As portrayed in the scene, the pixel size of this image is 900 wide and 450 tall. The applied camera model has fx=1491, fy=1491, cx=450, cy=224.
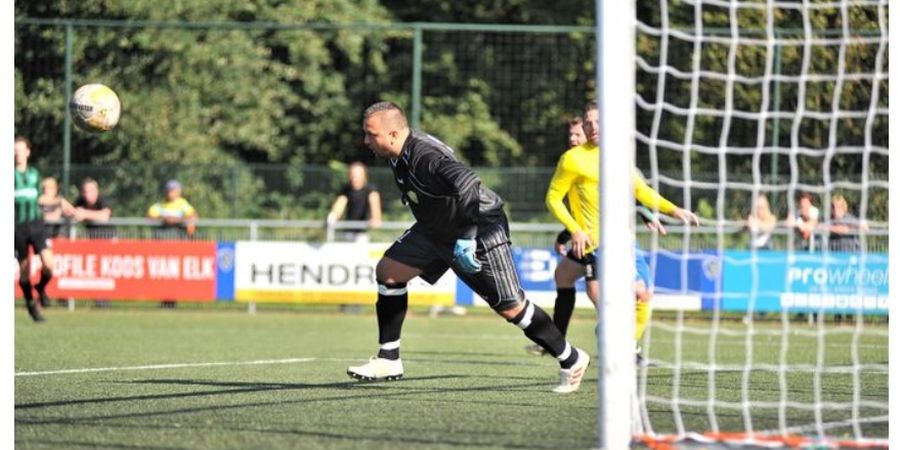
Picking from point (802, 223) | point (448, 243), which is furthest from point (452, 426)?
point (802, 223)

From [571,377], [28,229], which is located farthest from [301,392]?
[28,229]

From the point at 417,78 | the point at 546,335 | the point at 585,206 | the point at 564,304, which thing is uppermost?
the point at 417,78

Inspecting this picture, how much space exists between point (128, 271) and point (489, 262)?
41.2 ft

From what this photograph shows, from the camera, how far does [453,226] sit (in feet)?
29.6

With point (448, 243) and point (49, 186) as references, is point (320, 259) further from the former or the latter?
point (448, 243)

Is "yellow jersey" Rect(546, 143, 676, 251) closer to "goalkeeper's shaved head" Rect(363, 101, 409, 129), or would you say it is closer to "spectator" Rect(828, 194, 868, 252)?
"goalkeeper's shaved head" Rect(363, 101, 409, 129)

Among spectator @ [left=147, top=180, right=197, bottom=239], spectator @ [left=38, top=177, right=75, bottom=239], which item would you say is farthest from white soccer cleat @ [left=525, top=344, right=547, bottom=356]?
spectator @ [left=38, top=177, right=75, bottom=239]

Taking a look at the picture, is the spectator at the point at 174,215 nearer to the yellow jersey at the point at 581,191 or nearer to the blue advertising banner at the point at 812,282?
the blue advertising banner at the point at 812,282

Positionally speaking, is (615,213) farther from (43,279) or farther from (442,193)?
(43,279)

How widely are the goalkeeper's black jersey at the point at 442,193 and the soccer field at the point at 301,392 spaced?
1.02m

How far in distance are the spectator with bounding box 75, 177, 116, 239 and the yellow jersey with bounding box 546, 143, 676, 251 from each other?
1082 centimetres

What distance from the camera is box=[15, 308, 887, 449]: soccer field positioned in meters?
6.77

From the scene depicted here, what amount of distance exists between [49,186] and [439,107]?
39.9ft

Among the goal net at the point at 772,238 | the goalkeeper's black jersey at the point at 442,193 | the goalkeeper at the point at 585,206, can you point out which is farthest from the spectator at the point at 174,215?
the goalkeeper's black jersey at the point at 442,193
